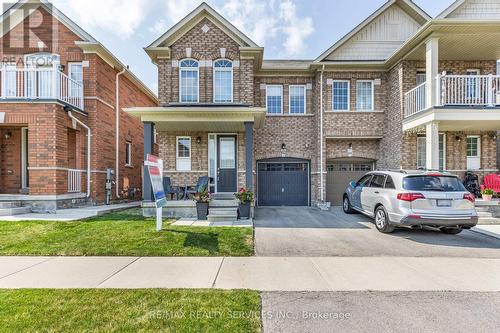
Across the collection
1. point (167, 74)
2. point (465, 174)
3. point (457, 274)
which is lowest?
point (457, 274)

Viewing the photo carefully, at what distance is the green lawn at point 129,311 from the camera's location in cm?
311

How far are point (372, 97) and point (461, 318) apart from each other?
11700 millimetres

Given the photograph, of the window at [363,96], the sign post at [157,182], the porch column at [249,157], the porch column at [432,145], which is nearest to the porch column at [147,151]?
the sign post at [157,182]

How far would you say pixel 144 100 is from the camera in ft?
59.5

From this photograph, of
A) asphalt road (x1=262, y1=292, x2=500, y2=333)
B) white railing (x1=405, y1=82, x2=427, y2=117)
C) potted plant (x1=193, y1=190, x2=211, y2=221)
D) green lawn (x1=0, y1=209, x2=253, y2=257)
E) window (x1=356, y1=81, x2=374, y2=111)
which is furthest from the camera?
window (x1=356, y1=81, x2=374, y2=111)

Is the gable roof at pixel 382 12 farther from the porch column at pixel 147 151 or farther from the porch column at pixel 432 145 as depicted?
the porch column at pixel 147 151

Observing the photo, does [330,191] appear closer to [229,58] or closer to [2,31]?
[229,58]

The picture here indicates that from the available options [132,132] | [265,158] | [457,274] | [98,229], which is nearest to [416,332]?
[457,274]

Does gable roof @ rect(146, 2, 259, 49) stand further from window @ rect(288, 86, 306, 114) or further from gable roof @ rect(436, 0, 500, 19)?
gable roof @ rect(436, 0, 500, 19)

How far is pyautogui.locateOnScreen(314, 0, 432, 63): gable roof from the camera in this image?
516 inches

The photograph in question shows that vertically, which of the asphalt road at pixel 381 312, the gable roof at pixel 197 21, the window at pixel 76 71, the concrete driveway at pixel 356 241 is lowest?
the concrete driveway at pixel 356 241

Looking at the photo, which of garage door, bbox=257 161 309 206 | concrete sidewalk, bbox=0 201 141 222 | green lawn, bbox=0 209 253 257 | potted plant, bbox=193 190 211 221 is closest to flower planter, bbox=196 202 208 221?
potted plant, bbox=193 190 211 221

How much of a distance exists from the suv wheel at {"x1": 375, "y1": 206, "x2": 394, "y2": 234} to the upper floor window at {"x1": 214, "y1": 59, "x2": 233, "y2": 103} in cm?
787

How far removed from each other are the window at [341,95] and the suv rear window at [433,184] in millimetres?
6826
